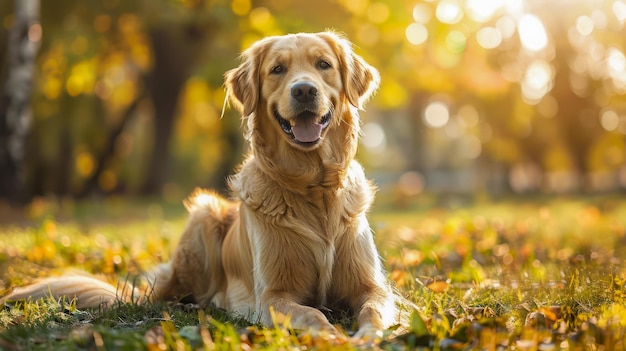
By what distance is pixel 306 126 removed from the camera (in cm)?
418

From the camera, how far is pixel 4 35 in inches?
583

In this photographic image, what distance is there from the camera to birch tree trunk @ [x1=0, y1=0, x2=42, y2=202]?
476 inches

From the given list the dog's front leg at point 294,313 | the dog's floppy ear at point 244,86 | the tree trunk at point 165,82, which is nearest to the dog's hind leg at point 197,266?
the dog's floppy ear at point 244,86

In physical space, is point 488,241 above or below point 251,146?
below

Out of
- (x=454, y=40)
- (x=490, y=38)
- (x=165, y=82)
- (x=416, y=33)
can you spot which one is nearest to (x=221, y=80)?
(x=165, y=82)

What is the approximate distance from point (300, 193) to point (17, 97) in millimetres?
9846

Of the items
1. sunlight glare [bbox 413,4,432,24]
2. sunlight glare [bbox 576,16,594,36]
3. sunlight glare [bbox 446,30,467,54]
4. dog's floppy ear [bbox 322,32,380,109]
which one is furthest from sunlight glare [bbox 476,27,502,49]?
dog's floppy ear [bbox 322,32,380,109]

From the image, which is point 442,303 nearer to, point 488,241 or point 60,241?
point 488,241

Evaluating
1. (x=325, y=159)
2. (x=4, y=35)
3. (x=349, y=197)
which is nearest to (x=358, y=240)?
(x=349, y=197)

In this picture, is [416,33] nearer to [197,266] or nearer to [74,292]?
[197,266]

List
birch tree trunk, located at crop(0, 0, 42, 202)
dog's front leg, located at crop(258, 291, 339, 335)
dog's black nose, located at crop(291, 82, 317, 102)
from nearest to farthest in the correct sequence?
dog's front leg, located at crop(258, 291, 339, 335)
dog's black nose, located at crop(291, 82, 317, 102)
birch tree trunk, located at crop(0, 0, 42, 202)

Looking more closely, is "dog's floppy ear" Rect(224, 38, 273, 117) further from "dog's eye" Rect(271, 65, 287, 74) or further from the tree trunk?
the tree trunk

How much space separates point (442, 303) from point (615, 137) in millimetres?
24673

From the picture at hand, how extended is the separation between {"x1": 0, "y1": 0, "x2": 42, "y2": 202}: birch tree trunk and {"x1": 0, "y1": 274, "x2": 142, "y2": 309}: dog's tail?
875cm
